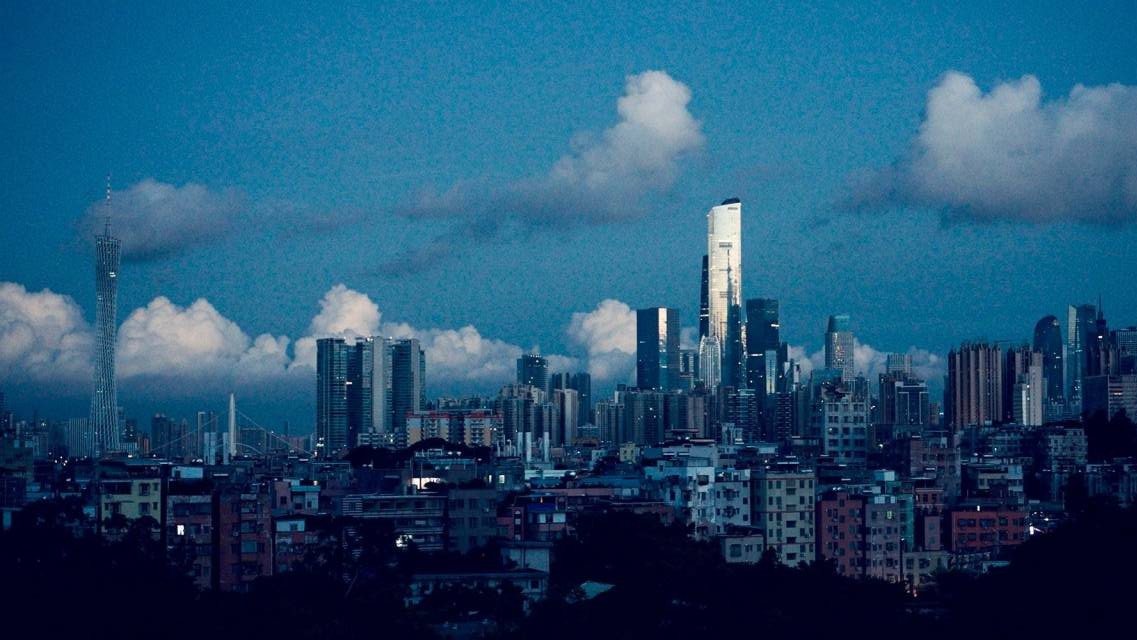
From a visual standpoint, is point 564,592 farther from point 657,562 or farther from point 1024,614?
point 1024,614

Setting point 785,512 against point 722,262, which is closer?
point 785,512

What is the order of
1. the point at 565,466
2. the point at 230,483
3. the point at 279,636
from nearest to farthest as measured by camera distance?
the point at 279,636, the point at 230,483, the point at 565,466

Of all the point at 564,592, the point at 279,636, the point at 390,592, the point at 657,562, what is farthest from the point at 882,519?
the point at 279,636

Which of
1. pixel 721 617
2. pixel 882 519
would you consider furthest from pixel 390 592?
pixel 882 519

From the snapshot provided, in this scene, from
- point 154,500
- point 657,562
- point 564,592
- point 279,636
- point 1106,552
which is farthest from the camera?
point 154,500

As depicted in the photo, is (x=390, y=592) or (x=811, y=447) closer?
(x=390, y=592)

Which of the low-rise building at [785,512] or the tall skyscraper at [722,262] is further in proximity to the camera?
the tall skyscraper at [722,262]

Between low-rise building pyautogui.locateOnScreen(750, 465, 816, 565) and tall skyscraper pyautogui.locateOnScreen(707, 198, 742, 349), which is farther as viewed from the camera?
tall skyscraper pyautogui.locateOnScreen(707, 198, 742, 349)

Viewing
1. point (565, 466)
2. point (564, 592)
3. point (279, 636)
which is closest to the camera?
point (279, 636)

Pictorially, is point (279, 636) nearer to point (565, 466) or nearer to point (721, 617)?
point (721, 617)
